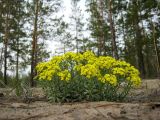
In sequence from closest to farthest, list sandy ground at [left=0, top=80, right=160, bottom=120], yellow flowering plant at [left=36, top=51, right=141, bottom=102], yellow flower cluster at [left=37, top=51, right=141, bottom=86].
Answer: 1. sandy ground at [left=0, top=80, right=160, bottom=120]
2. yellow flower cluster at [left=37, top=51, right=141, bottom=86]
3. yellow flowering plant at [left=36, top=51, right=141, bottom=102]

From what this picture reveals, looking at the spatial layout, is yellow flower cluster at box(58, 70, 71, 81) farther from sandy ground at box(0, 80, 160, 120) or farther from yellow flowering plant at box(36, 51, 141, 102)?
sandy ground at box(0, 80, 160, 120)

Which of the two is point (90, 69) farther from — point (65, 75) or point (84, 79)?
point (65, 75)

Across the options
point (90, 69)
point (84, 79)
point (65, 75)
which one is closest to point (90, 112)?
point (90, 69)

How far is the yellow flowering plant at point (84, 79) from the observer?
6535mm

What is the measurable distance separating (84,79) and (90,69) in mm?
566

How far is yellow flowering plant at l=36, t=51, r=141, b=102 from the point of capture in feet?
21.4

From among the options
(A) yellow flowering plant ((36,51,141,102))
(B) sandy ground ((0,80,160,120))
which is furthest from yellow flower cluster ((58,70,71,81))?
(B) sandy ground ((0,80,160,120))

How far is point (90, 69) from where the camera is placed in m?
6.37

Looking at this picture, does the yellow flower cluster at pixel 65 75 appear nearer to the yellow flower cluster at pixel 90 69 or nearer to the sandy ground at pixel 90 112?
the yellow flower cluster at pixel 90 69

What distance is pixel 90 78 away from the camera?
6.57 metres

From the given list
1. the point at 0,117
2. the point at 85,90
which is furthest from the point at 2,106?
the point at 85,90

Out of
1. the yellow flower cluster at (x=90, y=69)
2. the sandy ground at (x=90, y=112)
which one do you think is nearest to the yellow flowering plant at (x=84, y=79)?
the yellow flower cluster at (x=90, y=69)

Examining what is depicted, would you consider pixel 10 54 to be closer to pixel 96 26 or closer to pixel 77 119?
pixel 96 26

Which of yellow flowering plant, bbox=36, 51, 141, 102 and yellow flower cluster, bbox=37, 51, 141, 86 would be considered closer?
yellow flower cluster, bbox=37, 51, 141, 86
